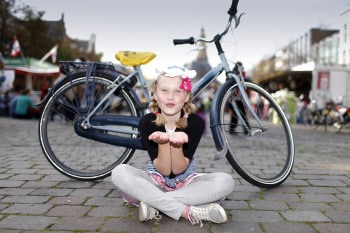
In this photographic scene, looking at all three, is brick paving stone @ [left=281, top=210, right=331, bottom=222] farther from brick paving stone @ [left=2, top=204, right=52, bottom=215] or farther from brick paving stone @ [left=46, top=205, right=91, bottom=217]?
brick paving stone @ [left=2, top=204, right=52, bottom=215]

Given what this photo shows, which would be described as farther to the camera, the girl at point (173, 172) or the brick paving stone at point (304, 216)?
the brick paving stone at point (304, 216)

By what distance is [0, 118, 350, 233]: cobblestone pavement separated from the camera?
257 cm

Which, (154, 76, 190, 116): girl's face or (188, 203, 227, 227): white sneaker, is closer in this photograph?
(188, 203, 227, 227): white sneaker

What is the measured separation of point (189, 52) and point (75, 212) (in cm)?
170

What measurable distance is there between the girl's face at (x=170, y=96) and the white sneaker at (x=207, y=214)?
64 centimetres

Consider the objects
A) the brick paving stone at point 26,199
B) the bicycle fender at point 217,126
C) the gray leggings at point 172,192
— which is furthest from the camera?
the bicycle fender at point 217,126

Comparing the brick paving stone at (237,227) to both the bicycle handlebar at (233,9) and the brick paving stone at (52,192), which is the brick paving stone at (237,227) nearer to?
the brick paving stone at (52,192)

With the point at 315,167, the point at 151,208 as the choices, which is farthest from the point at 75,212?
the point at 315,167

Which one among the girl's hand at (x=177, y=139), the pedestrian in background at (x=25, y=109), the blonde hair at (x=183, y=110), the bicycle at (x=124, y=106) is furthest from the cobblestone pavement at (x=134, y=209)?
the pedestrian in background at (x=25, y=109)

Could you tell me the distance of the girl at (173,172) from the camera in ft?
8.61

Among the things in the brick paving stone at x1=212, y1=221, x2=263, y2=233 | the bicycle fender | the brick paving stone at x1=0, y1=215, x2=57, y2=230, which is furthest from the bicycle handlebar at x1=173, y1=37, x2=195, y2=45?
the brick paving stone at x1=0, y1=215, x2=57, y2=230

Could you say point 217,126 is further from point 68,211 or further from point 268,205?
point 68,211

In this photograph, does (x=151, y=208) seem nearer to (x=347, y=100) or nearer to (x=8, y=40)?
(x=347, y=100)

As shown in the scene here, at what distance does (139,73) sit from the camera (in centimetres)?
381
